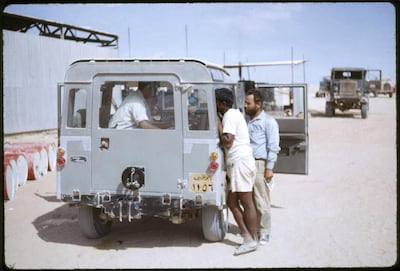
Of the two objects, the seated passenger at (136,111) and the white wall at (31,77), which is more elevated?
the white wall at (31,77)

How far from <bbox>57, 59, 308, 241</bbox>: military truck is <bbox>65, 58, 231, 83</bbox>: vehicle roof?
0.01m

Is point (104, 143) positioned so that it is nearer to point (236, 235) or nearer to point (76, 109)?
point (76, 109)

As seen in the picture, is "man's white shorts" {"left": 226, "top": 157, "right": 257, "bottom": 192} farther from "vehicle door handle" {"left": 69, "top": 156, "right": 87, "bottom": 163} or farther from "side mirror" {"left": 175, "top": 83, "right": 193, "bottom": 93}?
"vehicle door handle" {"left": 69, "top": 156, "right": 87, "bottom": 163}

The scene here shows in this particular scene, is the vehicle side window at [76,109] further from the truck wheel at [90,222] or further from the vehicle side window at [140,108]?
the truck wheel at [90,222]

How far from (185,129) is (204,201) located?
0.84 metres

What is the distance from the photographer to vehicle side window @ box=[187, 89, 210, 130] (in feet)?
16.6

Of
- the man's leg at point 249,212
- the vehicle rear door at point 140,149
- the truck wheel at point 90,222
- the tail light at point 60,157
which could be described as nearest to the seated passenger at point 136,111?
the vehicle rear door at point 140,149

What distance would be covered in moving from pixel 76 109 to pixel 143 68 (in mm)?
999

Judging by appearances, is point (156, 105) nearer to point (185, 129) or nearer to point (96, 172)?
point (185, 129)

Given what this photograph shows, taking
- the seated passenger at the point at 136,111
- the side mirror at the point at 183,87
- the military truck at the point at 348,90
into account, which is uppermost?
the military truck at the point at 348,90

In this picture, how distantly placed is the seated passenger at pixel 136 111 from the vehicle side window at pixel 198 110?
0.44 m

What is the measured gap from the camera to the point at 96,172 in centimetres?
516

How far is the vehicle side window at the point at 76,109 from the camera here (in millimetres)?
5281

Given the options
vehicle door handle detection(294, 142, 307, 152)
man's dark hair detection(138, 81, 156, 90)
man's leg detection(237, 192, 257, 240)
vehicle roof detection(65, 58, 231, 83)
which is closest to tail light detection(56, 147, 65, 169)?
vehicle roof detection(65, 58, 231, 83)
